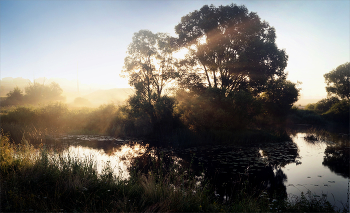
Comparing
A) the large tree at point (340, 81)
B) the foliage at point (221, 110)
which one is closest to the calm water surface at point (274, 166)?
the foliage at point (221, 110)

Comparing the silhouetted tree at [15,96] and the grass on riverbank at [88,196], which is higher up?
the silhouetted tree at [15,96]

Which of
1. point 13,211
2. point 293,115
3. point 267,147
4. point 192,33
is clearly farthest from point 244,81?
point 13,211

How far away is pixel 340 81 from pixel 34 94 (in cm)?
8093

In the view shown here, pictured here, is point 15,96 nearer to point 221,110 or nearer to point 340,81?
point 221,110

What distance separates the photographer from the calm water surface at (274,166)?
26.5ft

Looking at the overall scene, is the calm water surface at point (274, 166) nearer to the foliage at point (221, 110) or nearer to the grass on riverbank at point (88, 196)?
the grass on riverbank at point (88, 196)

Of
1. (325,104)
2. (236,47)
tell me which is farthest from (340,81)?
(236,47)

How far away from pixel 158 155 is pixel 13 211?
9.66 meters

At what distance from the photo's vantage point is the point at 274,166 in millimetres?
10992

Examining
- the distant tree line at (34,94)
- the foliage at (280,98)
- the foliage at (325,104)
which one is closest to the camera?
the foliage at (280,98)

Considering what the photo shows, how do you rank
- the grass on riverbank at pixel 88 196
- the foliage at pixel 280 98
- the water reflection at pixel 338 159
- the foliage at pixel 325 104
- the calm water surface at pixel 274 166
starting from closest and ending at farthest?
the grass on riverbank at pixel 88 196 < the calm water surface at pixel 274 166 < the water reflection at pixel 338 159 < the foliage at pixel 280 98 < the foliage at pixel 325 104

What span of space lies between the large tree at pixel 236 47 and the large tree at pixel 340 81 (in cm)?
3140

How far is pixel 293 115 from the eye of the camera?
1442 inches

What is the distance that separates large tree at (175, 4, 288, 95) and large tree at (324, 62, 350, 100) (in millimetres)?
31399
